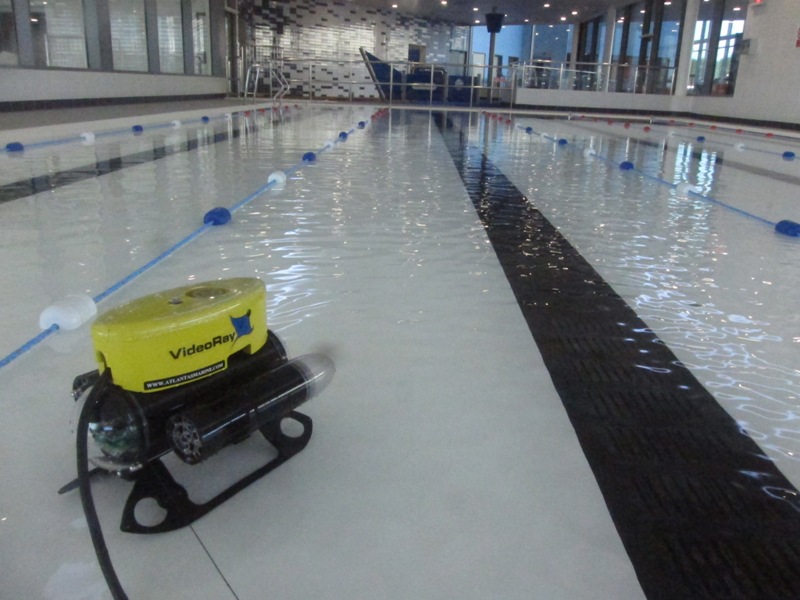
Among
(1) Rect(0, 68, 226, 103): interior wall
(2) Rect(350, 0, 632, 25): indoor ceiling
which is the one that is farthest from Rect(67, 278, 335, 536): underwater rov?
(2) Rect(350, 0, 632, 25): indoor ceiling

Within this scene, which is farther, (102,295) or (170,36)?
(170,36)

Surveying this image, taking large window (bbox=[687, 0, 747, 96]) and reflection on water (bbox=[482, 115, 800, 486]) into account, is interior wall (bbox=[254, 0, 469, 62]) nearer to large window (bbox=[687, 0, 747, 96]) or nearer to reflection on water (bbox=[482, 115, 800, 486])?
A: large window (bbox=[687, 0, 747, 96])

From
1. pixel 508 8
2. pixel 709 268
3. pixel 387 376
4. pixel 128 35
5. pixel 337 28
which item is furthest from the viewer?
pixel 337 28

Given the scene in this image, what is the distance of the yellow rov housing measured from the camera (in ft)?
3.31

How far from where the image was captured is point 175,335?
1.04 metres

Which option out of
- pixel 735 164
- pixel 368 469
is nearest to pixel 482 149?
pixel 735 164

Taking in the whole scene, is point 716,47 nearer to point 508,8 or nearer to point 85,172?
point 508,8

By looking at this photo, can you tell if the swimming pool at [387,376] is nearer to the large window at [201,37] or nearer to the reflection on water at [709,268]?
the reflection on water at [709,268]

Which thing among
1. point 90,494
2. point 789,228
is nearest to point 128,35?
point 789,228

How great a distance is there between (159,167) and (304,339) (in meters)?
4.01

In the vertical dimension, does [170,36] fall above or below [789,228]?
above

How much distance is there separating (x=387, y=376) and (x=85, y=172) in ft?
13.6

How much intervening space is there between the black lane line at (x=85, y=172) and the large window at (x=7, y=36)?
11.6 ft

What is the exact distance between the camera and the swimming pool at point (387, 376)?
1009 millimetres
